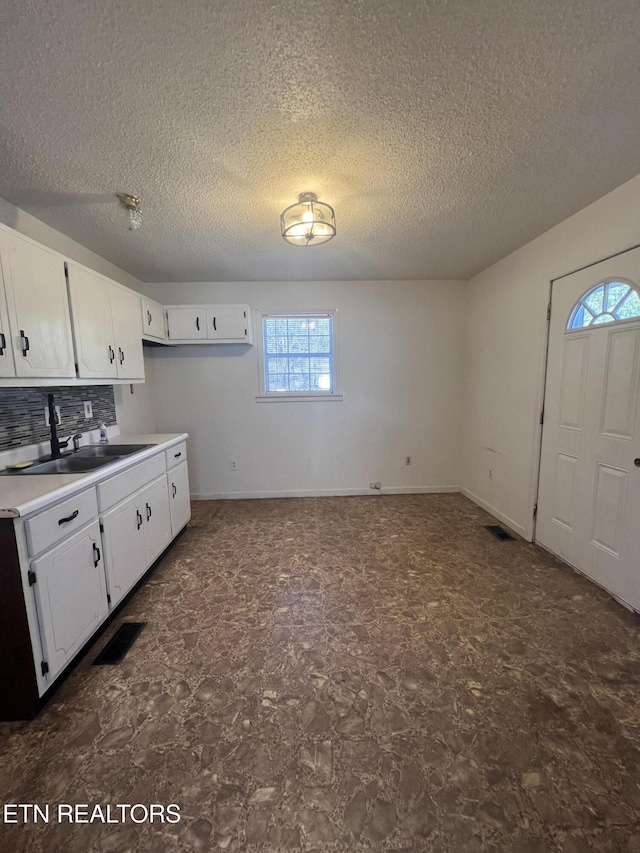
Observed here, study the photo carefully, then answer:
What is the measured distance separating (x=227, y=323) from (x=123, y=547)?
239 cm

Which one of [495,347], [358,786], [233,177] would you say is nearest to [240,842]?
[358,786]

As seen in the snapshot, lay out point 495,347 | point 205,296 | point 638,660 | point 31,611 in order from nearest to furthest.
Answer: point 31,611, point 638,660, point 495,347, point 205,296

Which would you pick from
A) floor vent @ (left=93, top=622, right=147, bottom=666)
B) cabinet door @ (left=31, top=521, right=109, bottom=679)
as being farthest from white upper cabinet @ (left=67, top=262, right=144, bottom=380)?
floor vent @ (left=93, top=622, right=147, bottom=666)

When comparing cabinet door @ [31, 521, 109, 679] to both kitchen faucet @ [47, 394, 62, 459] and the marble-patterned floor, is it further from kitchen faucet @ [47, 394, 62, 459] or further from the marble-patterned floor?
kitchen faucet @ [47, 394, 62, 459]

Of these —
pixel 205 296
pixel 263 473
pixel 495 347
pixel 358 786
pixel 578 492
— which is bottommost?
pixel 358 786

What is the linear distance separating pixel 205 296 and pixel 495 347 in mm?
3294

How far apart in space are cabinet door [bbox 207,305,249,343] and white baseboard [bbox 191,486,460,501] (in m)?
1.91

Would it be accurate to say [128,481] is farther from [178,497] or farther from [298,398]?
[298,398]

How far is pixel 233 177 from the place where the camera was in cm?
182

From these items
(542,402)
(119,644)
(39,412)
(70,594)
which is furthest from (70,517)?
(542,402)

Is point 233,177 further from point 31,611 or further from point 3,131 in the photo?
point 31,611

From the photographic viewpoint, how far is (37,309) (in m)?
1.82

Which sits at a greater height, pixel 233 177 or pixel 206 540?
pixel 233 177

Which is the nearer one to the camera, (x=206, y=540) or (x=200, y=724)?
(x=200, y=724)
